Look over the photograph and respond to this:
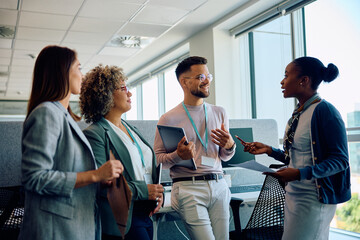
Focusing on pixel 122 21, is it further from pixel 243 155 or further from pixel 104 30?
pixel 243 155

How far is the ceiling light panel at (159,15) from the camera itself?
3.98 m

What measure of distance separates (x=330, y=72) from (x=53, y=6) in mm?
3190

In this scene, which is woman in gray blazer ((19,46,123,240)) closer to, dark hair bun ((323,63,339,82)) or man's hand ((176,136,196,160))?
man's hand ((176,136,196,160))

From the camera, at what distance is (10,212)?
163 cm

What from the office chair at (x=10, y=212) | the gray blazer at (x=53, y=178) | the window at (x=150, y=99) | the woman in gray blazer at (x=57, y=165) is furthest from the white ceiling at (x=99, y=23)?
the gray blazer at (x=53, y=178)

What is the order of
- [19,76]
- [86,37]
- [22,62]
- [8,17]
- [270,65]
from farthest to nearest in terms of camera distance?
[19,76], [22,62], [86,37], [270,65], [8,17]

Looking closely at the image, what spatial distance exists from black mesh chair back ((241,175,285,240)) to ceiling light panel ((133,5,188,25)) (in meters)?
2.75

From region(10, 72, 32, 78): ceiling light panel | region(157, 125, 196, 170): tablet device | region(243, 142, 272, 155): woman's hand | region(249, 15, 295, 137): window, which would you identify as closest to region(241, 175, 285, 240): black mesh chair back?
region(243, 142, 272, 155): woman's hand

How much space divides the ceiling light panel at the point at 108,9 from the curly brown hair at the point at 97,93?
258 cm

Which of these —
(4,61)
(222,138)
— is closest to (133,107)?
(4,61)

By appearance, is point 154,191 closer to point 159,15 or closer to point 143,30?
point 159,15

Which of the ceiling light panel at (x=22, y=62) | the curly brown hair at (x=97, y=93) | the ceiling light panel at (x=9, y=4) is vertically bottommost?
the curly brown hair at (x=97, y=93)

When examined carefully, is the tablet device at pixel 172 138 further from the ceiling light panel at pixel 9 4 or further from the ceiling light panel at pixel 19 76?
the ceiling light panel at pixel 19 76

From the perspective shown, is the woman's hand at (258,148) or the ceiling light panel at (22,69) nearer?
the woman's hand at (258,148)
